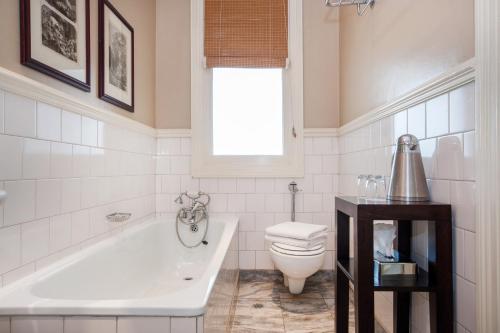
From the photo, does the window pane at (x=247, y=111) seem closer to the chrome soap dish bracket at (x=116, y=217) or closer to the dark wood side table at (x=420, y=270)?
the chrome soap dish bracket at (x=116, y=217)

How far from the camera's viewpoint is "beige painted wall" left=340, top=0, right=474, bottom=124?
107 centimetres

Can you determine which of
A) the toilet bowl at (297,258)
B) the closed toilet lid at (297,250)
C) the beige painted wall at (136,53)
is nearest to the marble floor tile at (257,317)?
the toilet bowl at (297,258)

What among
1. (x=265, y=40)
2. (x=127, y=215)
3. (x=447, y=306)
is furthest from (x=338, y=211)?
(x=265, y=40)

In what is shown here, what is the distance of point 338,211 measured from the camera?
144 centimetres

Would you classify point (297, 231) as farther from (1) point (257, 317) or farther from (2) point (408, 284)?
(2) point (408, 284)

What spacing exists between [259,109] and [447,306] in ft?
6.49

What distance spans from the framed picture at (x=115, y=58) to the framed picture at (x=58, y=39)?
16 cm

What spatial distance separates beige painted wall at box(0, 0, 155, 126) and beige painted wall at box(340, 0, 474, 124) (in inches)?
62.3

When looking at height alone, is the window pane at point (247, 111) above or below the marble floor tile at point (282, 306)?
above


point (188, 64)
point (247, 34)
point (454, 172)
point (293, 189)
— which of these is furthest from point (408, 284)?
point (188, 64)

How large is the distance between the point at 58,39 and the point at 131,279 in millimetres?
1344

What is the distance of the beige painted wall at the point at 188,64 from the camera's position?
8.50 ft

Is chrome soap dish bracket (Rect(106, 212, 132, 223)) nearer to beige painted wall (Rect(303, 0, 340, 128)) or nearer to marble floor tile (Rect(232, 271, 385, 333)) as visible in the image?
marble floor tile (Rect(232, 271, 385, 333))

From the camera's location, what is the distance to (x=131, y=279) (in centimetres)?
184
